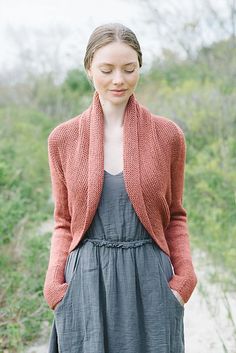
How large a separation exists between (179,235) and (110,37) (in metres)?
0.73

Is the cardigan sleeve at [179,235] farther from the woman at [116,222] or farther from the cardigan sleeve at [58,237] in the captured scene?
the cardigan sleeve at [58,237]

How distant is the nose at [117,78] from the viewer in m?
1.98

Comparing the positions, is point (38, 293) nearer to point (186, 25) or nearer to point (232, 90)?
point (232, 90)

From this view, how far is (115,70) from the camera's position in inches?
78.3

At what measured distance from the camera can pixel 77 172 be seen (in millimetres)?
2041

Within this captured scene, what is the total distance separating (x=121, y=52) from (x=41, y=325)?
2403 mm

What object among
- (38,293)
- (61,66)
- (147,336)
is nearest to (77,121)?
(147,336)

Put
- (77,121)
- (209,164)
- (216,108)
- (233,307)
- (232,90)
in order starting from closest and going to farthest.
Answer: (77,121) → (233,307) → (209,164) → (216,108) → (232,90)

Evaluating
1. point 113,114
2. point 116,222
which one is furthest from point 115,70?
point 116,222

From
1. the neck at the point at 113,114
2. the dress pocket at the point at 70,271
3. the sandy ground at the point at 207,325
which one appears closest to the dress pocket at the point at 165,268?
the dress pocket at the point at 70,271

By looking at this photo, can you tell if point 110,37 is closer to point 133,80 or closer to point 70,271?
point 133,80

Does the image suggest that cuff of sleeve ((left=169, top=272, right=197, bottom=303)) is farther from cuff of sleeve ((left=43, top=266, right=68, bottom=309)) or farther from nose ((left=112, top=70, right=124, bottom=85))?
nose ((left=112, top=70, right=124, bottom=85))

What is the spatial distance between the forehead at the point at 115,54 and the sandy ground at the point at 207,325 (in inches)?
71.5

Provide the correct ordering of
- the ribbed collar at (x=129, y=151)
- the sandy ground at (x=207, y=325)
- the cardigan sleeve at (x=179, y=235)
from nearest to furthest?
the ribbed collar at (x=129, y=151), the cardigan sleeve at (x=179, y=235), the sandy ground at (x=207, y=325)
